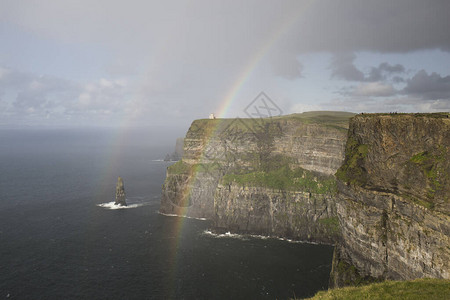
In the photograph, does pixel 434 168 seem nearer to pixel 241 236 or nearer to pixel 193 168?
pixel 241 236

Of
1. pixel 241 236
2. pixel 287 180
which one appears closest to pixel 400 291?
pixel 241 236

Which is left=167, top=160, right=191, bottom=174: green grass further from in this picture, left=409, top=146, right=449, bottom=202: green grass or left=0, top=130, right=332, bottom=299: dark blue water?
left=409, top=146, right=449, bottom=202: green grass

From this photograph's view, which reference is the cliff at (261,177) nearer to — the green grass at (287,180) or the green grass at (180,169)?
the green grass at (287,180)

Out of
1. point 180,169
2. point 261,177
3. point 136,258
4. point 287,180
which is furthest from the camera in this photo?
point 180,169

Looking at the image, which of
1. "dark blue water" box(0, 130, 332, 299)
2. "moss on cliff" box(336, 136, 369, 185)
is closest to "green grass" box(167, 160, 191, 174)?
"dark blue water" box(0, 130, 332, 299)

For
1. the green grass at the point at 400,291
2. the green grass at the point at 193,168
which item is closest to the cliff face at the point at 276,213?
the green grass at the point at 193,168
